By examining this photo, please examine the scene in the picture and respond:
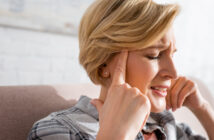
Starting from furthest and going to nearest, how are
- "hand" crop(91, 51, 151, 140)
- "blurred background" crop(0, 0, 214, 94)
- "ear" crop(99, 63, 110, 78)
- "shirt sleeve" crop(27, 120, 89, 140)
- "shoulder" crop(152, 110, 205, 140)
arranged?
"blurred background" crop(0, 0, 214, 94) < "shoulder" crop(152, 110, 205, 140) < "ear" crop(99, 63, 110, 78) < "shirt sleeve" crop(27, 120, 89, 140) < "hand" crop(91, 51, 151, 140)

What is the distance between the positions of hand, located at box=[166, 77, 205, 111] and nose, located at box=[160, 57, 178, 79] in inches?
11.5

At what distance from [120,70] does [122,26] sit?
5.2 inches

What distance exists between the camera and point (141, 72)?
2.75ft

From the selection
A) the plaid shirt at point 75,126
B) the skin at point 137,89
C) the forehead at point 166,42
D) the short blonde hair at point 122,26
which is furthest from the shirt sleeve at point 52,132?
the forehead at point 166,42

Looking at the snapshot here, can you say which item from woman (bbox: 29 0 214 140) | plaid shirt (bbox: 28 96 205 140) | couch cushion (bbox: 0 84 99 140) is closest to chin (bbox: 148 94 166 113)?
woman (bbox: 29 0 214 140)

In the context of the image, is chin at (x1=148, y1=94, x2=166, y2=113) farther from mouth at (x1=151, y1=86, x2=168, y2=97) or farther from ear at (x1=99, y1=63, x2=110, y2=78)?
ear at (x1=99, y1=63, x2=110, y2=78)

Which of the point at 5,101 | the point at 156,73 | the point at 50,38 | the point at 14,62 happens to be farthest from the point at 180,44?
the point at 5,101

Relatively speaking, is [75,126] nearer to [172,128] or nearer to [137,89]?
[137,89]

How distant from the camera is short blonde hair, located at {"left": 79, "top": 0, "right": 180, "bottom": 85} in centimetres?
80

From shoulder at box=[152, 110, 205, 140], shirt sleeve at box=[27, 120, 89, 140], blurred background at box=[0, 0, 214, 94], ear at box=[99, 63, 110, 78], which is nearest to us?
shirt sleeve at box=[27, 120, 89, 140]

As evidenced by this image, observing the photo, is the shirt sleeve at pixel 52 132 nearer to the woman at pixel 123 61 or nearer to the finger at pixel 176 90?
the woman at pixel 123 61

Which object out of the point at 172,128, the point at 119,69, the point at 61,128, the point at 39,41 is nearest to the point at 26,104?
the point at 61,128

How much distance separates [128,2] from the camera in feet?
2.72

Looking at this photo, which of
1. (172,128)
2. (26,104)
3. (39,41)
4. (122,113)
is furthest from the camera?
(39,41)
